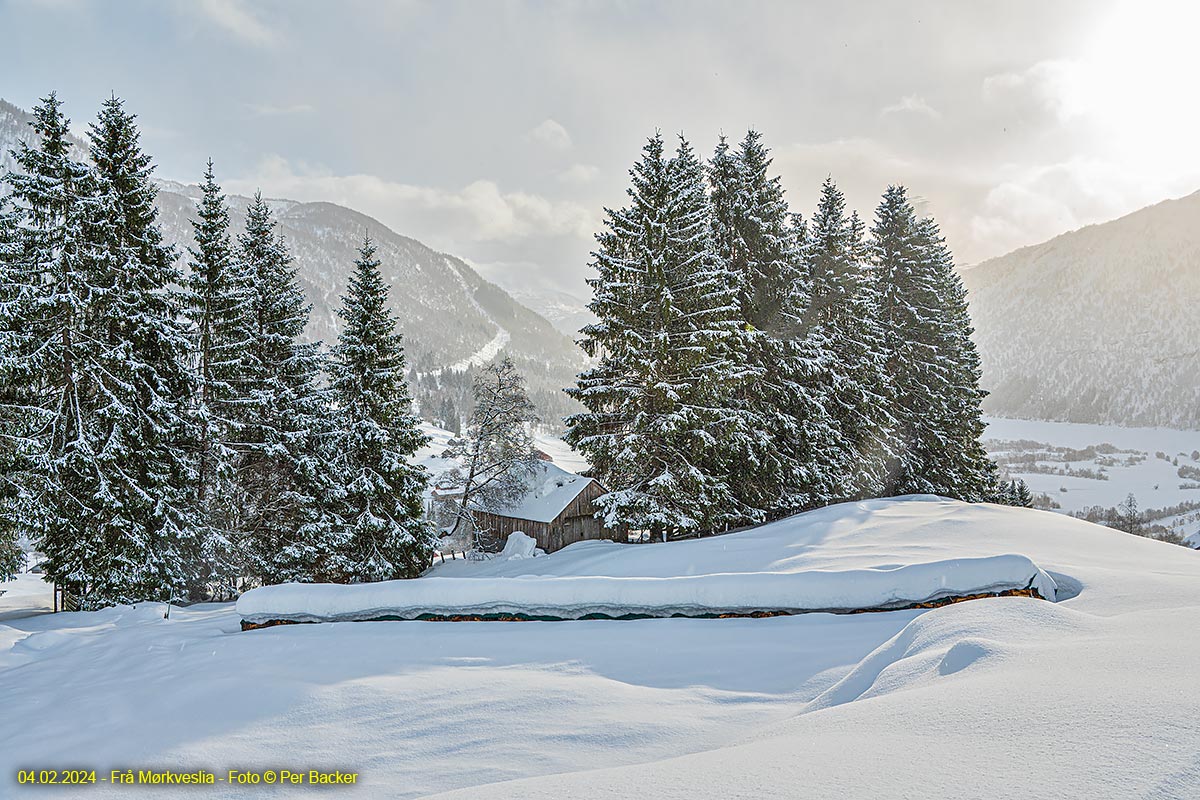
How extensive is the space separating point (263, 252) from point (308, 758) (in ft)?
63.5

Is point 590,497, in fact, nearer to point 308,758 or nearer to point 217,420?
point 217,420

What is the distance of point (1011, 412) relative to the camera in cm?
19475

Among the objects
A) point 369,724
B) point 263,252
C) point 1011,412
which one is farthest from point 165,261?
point 1011,412

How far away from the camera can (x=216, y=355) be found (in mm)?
17625

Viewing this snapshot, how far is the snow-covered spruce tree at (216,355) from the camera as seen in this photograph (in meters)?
17.2

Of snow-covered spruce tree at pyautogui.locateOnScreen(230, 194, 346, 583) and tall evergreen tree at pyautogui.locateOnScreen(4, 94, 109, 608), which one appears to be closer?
tall evergreen tree at pyautogui.locateOnScreen(4, 94, 109, 608)

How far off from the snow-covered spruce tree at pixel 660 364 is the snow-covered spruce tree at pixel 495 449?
9.47 metres

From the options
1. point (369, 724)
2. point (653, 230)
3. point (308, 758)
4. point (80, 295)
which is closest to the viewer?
point (308, 758)

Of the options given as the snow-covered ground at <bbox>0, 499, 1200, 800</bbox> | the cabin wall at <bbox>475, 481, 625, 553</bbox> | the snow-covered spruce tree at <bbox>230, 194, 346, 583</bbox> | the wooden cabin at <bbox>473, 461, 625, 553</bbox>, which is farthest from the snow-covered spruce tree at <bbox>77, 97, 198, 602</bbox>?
the wooden cabin at <bbox>473, 461, 625, 553</bbox>

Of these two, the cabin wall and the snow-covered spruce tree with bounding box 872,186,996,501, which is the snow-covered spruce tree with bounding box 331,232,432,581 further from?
the snow-covered spruce tree with bounding box 872,186,996,501

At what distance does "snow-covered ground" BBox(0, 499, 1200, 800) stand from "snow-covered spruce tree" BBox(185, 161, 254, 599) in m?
9.03

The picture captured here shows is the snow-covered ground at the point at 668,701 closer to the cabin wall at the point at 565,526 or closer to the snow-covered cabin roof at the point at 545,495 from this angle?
the cabin wall at the point at 565,526

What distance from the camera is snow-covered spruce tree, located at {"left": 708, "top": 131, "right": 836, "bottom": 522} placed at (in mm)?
21062

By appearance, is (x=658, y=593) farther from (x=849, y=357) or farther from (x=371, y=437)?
(x=849, y=357)
